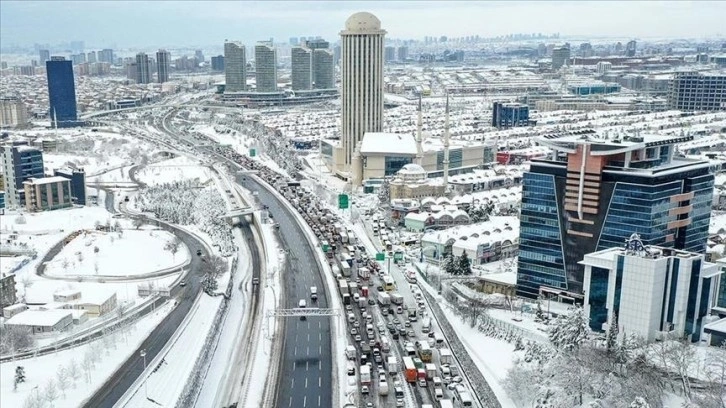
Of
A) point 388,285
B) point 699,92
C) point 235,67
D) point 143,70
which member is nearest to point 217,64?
point 143,70

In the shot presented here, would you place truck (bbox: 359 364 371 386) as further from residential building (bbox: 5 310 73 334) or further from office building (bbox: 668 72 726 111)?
office building (bbox: 668 72 726 111)

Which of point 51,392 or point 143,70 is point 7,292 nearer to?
point 51,392

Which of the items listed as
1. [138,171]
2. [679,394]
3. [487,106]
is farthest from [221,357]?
[487,106]

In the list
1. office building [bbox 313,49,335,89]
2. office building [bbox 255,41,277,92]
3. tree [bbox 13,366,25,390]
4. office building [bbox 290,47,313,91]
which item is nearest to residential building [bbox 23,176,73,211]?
tree [bbox 13,366,25,390]

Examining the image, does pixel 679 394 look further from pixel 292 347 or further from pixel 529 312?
pixel 292 347

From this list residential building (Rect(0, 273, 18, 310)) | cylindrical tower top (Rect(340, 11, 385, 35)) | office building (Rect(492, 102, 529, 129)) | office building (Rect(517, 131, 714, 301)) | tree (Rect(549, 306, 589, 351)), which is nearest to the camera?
tree (Rect(549, 306, 589, 351))

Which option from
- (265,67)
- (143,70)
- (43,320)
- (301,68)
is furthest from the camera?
(143,70)

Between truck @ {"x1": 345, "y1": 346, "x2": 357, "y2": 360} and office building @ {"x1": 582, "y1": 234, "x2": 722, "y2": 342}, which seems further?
truck @ {"x1": 345, "y1": 346, "x2": 357, "y2": 360}
